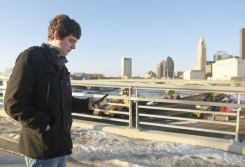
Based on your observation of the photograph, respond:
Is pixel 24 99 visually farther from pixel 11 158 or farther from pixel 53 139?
pixel 11 158

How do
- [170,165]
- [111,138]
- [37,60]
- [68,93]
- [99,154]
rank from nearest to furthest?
[37,60], [68,93], [170,165], [99,154], [111,138]

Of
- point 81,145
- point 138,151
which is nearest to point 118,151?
point 138,151

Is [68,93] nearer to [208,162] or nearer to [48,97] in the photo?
[48,97]

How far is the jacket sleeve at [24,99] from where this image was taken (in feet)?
8.14

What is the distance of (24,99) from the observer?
250 cm

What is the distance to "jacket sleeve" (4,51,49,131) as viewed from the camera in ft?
8.14

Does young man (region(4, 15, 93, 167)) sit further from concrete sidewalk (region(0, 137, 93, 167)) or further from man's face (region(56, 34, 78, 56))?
concrete sidewalk (region(0, 137, 93, 167))

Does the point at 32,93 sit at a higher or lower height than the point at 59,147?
higher

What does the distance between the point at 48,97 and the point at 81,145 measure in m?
4.45

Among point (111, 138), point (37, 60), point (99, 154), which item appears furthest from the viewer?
point (111, 138)

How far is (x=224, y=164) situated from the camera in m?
5.68

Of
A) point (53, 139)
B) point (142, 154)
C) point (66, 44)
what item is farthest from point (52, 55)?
point (142, 154)

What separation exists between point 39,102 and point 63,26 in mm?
592

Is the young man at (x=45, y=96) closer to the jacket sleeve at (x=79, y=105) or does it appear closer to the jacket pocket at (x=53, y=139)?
the jacket pocket at (x=53, y=139)
